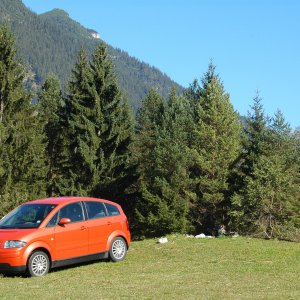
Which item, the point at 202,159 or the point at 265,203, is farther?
the point at 202,159

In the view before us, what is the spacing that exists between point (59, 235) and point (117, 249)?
6.82ft

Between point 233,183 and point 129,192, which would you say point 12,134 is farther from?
point 233,183

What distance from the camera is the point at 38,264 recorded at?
38.0ft

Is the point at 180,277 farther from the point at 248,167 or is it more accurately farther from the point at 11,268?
the point at 248,167

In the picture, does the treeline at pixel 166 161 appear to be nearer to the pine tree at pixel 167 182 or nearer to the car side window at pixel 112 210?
the pine tree at pixel 167 182

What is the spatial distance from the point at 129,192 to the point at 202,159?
631cm

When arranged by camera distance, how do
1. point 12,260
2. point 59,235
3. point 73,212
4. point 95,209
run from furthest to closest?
point 95,209 → point 73,212 → point 59,235 → point 12,260

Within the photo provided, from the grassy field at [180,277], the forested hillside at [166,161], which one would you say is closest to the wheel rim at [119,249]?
the grassy field at [180,277]

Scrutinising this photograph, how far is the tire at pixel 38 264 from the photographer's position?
11445 mm

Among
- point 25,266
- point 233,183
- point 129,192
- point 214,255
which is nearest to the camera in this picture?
point 25,266

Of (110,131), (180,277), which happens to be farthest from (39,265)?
(110,131)

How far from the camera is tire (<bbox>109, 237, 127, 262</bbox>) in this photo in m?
13.3

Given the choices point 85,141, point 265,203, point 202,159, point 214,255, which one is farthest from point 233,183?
point 214,255

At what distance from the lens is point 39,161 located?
3103 cm
